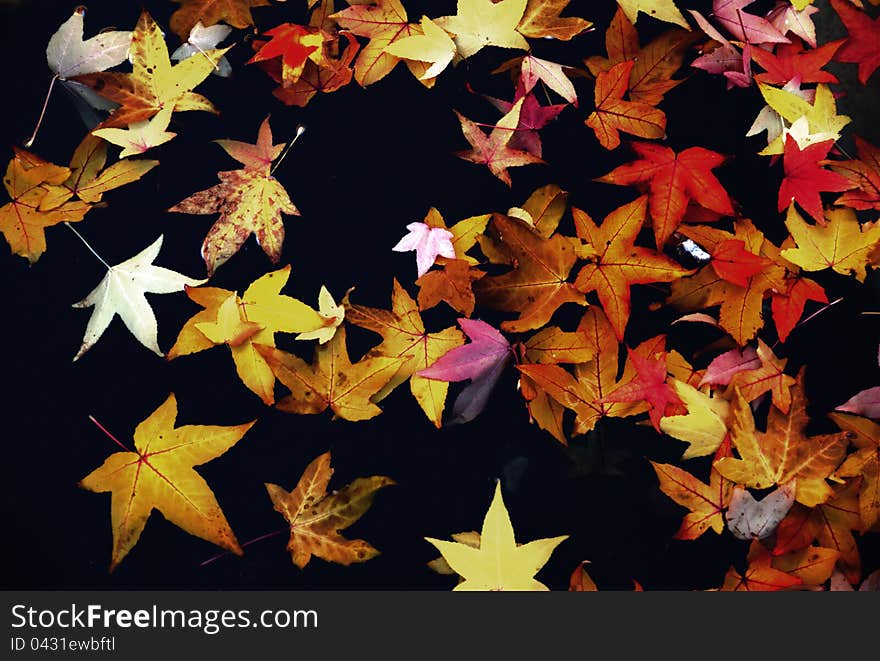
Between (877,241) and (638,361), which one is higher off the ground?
(877,241)

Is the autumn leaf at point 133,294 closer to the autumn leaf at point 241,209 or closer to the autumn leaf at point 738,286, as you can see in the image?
the autumn leaf at point 241,209

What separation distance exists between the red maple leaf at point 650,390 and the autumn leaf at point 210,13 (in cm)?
72

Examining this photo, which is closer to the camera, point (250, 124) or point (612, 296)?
point (612, 296)

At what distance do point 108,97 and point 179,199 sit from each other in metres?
0.16

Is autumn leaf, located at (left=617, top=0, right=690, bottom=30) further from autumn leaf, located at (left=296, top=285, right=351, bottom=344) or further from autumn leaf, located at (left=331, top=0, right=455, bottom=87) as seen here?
autumn leaf, located at (left=296, top=285, right=351, bottom=344)

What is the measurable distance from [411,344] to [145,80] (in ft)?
1.69

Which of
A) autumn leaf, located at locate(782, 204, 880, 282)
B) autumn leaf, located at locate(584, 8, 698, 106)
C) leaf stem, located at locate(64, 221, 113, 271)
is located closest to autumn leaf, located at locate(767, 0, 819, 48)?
autumn leaf, located at locate(584, 8, 698, 106)

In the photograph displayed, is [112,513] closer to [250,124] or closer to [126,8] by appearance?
[250,124]

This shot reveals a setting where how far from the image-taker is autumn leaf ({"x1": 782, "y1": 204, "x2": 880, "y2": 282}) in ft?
3.23

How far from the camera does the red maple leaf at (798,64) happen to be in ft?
3.30

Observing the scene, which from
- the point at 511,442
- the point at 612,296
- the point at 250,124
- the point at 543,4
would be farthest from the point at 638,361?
the point at 250,124

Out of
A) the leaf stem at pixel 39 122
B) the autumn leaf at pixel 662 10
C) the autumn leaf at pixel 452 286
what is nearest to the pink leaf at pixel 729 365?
the autumn leaf at pixel 452 286

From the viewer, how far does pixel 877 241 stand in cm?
98

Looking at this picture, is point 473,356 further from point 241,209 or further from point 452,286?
point 241,209
